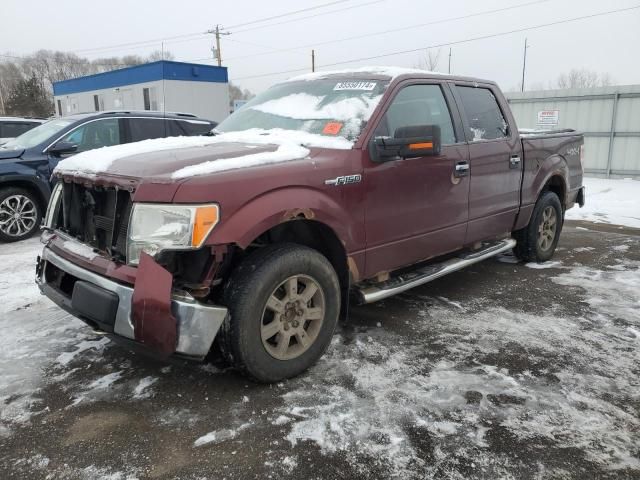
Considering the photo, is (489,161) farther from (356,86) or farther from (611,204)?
(611,204)

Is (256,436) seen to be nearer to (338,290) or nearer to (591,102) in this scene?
(338,290)

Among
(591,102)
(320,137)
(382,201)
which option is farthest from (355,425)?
(591,102)

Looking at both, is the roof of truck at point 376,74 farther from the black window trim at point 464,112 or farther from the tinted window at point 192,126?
the tinted window at point 192,126

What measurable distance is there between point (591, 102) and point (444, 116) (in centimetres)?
1118

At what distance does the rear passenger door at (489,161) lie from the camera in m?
4.36

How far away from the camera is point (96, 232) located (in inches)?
119

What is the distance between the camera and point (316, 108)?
12.2ft

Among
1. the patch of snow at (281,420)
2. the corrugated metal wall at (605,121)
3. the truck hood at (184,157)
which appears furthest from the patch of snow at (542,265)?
the corrugated metal wall at (605,121)

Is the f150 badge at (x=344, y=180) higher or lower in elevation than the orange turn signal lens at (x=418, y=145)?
lower

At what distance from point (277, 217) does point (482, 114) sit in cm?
272

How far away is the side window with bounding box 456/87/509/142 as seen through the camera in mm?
4406

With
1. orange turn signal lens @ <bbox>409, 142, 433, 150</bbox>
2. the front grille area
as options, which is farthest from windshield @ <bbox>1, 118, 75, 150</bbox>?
orange turn signal lens @ <bbox>409, 142, 433, 150</bbox>

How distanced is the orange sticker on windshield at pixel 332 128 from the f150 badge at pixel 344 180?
0.39m

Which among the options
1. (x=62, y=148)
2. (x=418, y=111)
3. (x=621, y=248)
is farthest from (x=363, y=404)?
(x=62, y=148)
